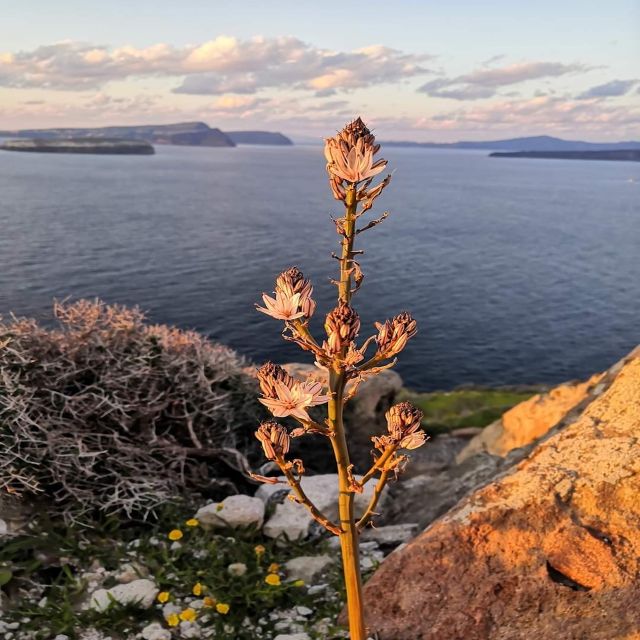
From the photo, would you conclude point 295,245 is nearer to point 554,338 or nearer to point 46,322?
point 554,338

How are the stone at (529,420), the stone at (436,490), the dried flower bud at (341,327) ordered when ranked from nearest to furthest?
the dried flower bud at (341,327) < the stone at (436,490) < the stone at (529,420)

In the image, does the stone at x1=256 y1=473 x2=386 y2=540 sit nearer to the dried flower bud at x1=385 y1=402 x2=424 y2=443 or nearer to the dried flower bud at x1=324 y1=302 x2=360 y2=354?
the dried flower bud at x1=385 y1=402 x2=424 y2=443

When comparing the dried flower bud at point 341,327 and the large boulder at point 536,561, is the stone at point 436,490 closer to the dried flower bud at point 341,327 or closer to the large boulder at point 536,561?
the large boulder at point 536,561

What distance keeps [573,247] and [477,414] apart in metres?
68.7

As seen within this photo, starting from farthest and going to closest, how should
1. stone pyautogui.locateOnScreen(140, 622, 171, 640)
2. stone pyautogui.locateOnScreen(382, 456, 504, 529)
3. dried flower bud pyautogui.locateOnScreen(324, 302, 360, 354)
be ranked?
stone pyautogui.locateOnScreen(382, 456, 504, 529) → stone pyautogui.locateOnScreen(140, 622, 171, 640) → dried flower bud pyautogui.locateOnScreen(324, 302, 360, 354)

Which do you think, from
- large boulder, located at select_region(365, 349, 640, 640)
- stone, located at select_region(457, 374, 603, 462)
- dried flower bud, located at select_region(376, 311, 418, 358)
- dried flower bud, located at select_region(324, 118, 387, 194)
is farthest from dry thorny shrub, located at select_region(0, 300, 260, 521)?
dried flower bud, located at select_region(324, 118, 387, 194)

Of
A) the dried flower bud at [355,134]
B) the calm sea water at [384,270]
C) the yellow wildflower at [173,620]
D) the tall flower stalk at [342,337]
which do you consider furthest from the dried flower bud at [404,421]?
the calm sea water at [384,270]

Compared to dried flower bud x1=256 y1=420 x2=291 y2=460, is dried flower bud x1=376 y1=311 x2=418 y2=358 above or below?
above

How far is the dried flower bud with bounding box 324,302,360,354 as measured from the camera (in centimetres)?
295

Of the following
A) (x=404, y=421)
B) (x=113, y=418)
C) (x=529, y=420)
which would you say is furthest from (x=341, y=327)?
(x=529, y=420)

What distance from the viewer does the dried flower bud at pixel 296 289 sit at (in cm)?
310

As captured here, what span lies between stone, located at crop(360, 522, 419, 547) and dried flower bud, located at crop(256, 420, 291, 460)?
642 centimetres

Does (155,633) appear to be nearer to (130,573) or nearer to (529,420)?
(130,573)

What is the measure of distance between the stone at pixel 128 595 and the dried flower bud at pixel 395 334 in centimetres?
595
